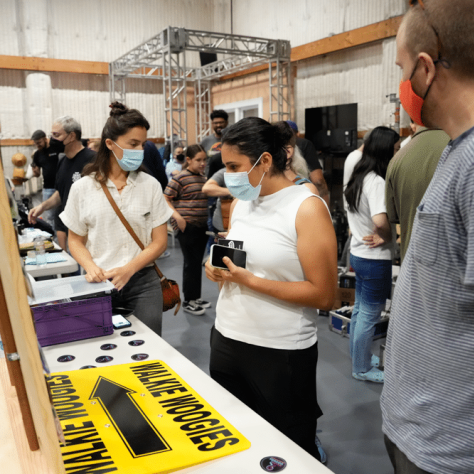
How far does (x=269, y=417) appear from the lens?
1561 millimetres

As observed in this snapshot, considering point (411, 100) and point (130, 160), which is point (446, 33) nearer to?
point (411, 100)

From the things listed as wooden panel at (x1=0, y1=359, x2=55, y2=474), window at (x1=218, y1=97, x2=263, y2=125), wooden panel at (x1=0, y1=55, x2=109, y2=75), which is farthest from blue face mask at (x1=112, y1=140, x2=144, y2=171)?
wooden panel at (x1=0, y1=55, x2=109, y2=75)

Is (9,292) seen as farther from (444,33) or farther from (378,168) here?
(378,168)

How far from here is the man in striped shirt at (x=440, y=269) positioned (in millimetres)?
698

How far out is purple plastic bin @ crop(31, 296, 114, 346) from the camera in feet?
5.37

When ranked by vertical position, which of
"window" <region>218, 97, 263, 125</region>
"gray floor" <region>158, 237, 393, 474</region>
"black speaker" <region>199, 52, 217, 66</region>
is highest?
"black speaker" <region>199, 52, 217, 66</region>

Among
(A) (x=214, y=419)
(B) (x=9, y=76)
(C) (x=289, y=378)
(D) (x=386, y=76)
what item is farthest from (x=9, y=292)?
(B) (x=9, y=76)

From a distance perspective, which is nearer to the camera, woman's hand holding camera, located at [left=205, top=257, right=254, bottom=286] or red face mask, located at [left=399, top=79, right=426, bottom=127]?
red face mask, located at [left=399, top=79, right=426, bottom=127]

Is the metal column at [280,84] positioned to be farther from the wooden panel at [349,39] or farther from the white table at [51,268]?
the white table at [51,268]

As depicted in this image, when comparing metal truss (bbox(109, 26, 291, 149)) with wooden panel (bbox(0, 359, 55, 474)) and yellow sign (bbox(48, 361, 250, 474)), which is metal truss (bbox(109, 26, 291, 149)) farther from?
wooden panel (bbox(0, 359, 55, 474))

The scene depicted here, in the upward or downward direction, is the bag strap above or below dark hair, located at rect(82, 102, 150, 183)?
below

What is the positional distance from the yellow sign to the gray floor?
1.22 m

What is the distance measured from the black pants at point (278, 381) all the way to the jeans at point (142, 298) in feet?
1.99

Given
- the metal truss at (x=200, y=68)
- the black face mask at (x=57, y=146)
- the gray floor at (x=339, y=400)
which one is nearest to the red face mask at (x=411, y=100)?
the gray floor at (x=339, y=400)
